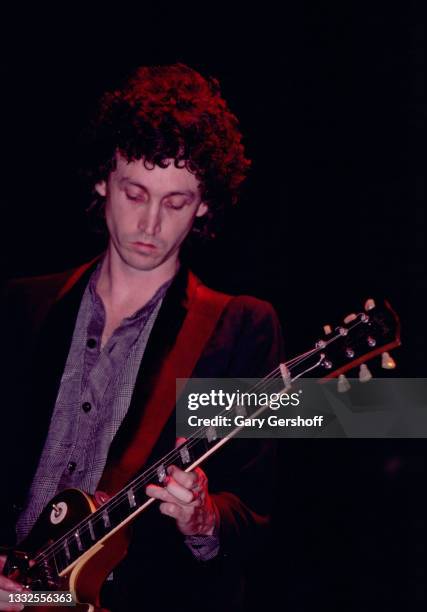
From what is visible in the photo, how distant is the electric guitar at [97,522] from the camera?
1.46m

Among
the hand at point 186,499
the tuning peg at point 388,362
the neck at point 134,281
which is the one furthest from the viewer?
the neck at point 134,281

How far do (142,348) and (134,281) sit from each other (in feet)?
0.77

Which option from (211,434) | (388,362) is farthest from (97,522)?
(388,362)

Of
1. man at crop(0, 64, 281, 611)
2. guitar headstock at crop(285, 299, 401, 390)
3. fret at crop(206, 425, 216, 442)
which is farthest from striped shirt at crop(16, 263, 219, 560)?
guitar headstock at crop(285, 299, 401, 390)

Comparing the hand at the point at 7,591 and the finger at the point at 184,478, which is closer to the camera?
the finger at the point at 184,478

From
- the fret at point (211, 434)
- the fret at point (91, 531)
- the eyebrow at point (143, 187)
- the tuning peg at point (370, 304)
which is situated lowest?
the fret at point (91, 531)

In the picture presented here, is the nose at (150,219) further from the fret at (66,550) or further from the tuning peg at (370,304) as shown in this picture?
the fret at (66,550)

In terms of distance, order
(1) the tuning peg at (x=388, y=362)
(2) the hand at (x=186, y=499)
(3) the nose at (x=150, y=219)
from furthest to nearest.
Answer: (3) the nose at (x=150, y=219) < (2) the hand at (x=186, y=499) < (1) the tuning peg at (x=388, y=362)

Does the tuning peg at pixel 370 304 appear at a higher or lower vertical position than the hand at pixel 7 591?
higher

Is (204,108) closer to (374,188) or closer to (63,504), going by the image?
(374,188)

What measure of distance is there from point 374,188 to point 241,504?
1.35m

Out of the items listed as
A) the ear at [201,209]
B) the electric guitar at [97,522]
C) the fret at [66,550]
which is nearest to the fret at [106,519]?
the electric guitar at [97,522]

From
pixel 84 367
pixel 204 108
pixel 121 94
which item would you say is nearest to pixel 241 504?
pixel 84 367

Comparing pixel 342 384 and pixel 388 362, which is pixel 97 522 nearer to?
pixel 342 384
